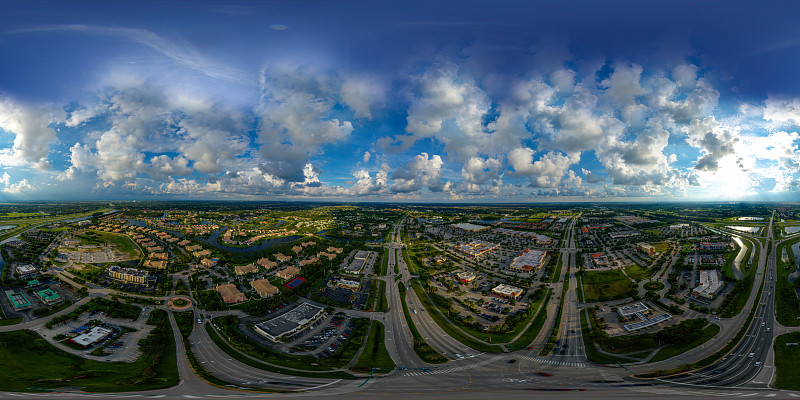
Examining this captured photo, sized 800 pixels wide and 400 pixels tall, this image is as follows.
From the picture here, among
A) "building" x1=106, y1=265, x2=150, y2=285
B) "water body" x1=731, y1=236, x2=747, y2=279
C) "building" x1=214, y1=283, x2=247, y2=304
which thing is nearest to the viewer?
"building" x1=214, y1=283, x2=247, y2=304

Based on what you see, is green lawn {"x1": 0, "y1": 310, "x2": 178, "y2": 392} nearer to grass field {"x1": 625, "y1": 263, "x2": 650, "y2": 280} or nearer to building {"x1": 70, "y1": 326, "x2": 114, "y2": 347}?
building {"x1": 70, "y1": 326, "x2": 114, "y2": 347}

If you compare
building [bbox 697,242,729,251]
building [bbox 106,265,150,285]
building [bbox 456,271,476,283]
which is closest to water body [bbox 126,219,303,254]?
building [bbox 106,265,150,285]

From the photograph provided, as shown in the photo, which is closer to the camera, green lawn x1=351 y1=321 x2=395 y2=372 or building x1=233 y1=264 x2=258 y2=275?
green lawn x1=351 y1=321 x2=395 y2=372

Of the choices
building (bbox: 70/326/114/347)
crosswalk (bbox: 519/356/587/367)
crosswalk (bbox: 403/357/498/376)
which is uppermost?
building (bbox: 70/326/114/347)

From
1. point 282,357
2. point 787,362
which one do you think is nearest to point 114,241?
point 282,357

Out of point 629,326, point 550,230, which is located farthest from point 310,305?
point 550,230

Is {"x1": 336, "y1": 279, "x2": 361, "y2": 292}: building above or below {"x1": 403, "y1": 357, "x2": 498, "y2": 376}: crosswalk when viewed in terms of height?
above

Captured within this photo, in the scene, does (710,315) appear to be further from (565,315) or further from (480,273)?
(480,273)
